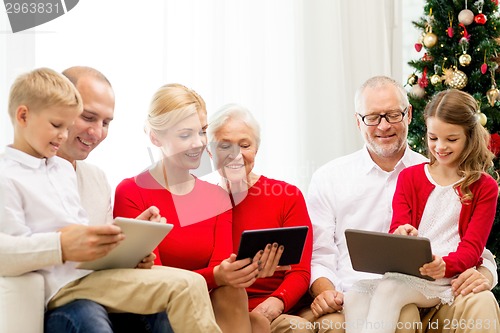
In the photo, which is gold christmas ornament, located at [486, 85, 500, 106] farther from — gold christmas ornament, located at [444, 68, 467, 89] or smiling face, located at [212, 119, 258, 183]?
smiling face, located at [212, 119, 258, 183]

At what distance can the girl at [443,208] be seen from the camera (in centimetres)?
263

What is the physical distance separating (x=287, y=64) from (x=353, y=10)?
0.57 metres

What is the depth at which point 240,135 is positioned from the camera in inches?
112

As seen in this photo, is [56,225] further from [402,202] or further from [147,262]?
[402,202]

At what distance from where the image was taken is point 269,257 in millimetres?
2480

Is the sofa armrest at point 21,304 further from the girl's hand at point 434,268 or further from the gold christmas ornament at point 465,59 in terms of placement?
the gold christmas ornament at point 465,59

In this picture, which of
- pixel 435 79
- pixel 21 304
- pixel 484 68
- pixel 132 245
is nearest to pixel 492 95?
pixel 484 68

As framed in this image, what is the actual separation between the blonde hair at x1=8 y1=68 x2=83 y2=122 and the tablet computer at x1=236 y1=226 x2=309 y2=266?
0.69m

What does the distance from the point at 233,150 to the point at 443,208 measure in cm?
82

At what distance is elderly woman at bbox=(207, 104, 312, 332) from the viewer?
2826 millimetres

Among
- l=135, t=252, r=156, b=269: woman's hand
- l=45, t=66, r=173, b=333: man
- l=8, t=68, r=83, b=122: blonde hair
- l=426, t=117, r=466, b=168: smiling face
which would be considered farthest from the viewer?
l=426, t=117, r=466, b=168: smiling face

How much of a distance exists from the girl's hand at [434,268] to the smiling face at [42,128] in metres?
1.28

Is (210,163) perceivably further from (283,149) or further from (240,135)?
(283,149)

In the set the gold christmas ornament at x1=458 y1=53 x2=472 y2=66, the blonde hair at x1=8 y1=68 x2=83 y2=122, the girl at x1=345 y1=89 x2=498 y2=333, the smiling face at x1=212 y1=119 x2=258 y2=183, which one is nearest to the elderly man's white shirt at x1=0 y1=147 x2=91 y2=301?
the blonde hair at x1=8 y1=68 x2=83 y2=122
